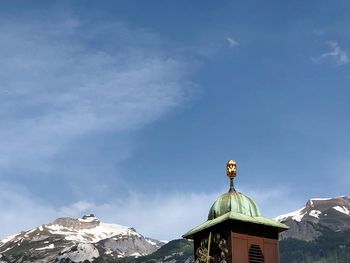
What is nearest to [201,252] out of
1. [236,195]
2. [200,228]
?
[200,228]

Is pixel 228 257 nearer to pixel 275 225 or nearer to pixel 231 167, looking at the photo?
pixel 275 225

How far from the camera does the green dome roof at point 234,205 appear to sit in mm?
48606

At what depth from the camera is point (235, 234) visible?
4709 centimetres

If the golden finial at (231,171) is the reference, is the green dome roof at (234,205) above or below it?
below

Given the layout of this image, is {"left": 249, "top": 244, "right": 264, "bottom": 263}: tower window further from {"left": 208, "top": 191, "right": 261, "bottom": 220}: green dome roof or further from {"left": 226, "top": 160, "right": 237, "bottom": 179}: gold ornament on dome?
{"left": 226, "top": 160, "right": 237, "bottom": 179}: gold ornament on dome

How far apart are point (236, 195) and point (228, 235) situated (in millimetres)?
3688

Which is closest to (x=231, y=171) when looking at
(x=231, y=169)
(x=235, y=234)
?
(x=231, y=169)

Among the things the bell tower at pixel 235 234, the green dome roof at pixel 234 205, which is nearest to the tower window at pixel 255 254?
the bell tower at pixel 235 234

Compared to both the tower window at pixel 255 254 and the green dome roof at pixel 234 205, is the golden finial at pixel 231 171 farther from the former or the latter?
the tower window at pixel 255 254

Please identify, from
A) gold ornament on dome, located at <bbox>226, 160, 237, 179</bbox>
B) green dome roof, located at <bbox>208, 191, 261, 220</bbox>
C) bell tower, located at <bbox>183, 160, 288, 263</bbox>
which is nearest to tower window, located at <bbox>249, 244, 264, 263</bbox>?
bell tower, located at <bbox>183, 160, 288, 263</bbox>

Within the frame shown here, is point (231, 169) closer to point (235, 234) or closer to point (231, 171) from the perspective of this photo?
point (231, 171)

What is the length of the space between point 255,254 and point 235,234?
→ 214 centimetres

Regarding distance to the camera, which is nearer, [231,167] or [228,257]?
[228,257]

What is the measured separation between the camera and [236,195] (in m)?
49.6
